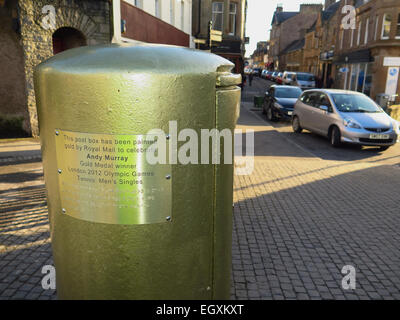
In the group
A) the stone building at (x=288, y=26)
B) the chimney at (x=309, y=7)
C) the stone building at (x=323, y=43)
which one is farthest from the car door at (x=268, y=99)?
the chimney at (x=309, y=7)

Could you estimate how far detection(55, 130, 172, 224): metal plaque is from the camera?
79.4 inches

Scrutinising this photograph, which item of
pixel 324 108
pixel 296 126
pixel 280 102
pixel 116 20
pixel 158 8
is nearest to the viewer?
pixel 116 20

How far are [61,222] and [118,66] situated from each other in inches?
39.5

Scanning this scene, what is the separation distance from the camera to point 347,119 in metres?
11.3

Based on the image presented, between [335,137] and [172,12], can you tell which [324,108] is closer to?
[335,137]

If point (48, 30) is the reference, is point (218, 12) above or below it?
above

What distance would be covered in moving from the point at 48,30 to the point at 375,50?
26.2 m

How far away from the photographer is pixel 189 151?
2.12 meters

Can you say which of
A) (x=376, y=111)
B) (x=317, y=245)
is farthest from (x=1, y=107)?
(x=376, y=111)

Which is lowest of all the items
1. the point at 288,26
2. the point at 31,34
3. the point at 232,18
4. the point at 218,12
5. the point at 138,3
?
the point at 31,34

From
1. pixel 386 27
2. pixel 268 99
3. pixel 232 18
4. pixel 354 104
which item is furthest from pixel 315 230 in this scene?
pixel 232 18

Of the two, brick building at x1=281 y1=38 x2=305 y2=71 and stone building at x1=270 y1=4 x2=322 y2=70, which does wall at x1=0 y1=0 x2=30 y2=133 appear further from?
stone building at x1=270 y1=4 x2=322 y2=70

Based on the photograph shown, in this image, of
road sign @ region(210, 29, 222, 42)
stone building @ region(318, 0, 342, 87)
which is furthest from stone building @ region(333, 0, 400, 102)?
road sign @ region(210, 29, 222, 42)

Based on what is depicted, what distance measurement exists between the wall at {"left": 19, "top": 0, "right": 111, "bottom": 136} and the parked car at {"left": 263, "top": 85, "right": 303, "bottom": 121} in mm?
8741
